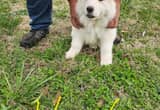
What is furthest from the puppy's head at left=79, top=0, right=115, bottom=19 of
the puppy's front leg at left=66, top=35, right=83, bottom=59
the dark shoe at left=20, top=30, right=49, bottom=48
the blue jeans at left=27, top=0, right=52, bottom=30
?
the dark shoe at left=20, top=30, right=49, bottom=48

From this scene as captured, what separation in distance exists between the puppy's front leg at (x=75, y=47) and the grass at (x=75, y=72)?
0.05 meters

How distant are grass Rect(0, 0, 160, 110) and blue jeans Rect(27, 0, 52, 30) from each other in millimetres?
177

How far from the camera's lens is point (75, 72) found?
377 cm

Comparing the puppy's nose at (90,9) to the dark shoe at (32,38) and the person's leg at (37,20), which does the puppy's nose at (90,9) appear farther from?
the dark shoe at (32,38)

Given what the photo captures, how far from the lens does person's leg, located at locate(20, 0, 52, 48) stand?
13.5ft

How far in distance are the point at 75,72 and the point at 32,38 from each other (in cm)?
70

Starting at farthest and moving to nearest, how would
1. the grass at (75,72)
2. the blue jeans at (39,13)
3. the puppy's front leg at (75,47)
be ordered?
the blue jeans at (39,13) → the puppy's front leg at (75,47) → the grass at (75,72)

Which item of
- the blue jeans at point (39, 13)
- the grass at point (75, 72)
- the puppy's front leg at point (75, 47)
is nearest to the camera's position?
the grass at point (75, 72)

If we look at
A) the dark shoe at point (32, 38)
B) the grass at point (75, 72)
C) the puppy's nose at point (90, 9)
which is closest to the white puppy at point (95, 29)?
the puppy's nose at point (90, 9)

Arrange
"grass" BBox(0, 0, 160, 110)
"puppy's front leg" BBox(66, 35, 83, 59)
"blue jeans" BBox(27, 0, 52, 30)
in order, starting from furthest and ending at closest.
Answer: "blue jeans" BBox(27, 0, 52, 30), "puppy's front leg" BBox(66, 35, 83, 59), "grass" BBox(0, 0, 160, 110)

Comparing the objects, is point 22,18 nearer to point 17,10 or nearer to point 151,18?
point 17,10

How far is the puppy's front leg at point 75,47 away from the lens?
3.95 meters

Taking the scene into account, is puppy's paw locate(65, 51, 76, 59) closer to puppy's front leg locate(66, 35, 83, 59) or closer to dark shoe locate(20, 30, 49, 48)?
puppy's front leg locate(66, 35, 83, 59)

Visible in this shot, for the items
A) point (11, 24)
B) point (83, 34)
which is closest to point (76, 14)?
point (83, 34)
